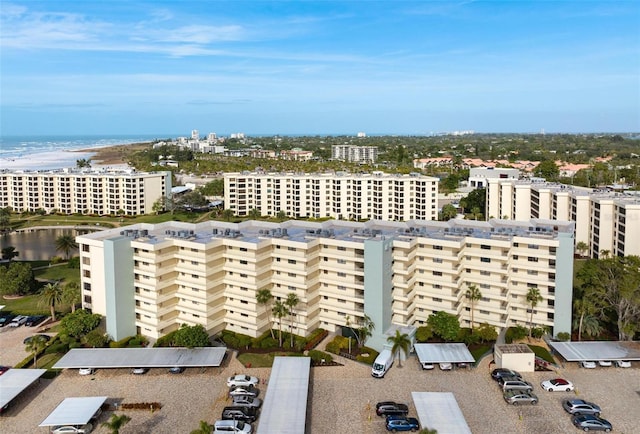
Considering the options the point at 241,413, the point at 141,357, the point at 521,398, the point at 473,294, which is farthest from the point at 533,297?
the point at 141,357

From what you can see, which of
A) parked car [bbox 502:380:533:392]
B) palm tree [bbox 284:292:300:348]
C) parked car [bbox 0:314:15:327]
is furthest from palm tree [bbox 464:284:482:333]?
parked car [bbox 0:314:15:327]

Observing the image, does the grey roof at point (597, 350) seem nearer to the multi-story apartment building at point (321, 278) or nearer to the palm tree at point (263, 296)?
the multi-story apartment building at point (321, 278)

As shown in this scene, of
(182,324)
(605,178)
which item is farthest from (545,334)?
(605,178)

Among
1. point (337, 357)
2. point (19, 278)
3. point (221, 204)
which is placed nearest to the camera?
point (337, 357)

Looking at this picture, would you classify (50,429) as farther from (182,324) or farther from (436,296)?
(436,296)

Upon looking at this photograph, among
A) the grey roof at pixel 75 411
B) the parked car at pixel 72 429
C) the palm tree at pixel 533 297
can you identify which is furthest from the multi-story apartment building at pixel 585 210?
the parked car at pixel 72 429

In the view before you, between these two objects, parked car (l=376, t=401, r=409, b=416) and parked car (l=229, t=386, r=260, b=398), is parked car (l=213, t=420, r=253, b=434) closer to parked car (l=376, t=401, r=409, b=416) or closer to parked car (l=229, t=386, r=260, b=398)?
parked car (l=229, t=386, r=260, b=398)
